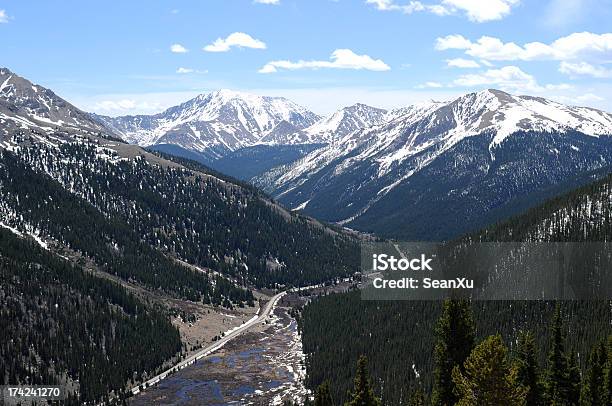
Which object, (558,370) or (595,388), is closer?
(595,388)

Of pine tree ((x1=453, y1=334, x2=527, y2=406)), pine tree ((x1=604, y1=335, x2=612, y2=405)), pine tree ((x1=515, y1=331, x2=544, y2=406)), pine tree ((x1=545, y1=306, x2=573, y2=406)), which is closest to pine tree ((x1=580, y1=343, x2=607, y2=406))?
pine tree ((x1=604, y1=335, x2=612, y2=405))

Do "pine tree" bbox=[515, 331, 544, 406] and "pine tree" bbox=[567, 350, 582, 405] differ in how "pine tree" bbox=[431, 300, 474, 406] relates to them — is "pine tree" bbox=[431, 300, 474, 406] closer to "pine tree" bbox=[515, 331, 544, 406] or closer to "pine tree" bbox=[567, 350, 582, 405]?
"pine tree" bbox=[515, 331, 544, 406]

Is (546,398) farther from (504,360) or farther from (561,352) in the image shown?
(504,360)

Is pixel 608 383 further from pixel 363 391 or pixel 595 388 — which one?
pixel 363 391

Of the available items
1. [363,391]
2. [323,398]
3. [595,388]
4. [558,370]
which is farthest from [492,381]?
[595,388]

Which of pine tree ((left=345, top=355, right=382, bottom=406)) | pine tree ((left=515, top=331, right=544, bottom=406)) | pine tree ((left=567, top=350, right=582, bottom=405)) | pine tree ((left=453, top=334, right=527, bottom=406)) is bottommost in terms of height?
pine tree ((left=567, top=350, right=582, bottom=405))
